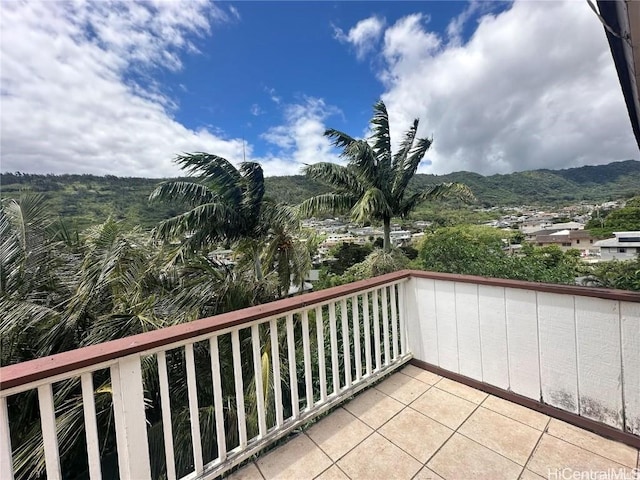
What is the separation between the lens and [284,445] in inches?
73.7

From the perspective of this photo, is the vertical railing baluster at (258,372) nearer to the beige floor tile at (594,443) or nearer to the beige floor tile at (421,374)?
the beige floor tile at (421,374)

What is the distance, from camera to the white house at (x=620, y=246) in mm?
6663

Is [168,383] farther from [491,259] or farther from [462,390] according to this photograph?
[491,259]

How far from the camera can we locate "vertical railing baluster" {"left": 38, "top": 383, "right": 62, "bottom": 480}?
3.59 ft

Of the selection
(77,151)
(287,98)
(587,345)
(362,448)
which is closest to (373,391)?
(362,448)

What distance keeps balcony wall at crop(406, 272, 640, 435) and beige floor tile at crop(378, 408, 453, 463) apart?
2.23 ft

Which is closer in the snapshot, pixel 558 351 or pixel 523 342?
pixel 558 351

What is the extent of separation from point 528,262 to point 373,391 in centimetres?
410

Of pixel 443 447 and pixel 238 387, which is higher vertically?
pixel 238 387

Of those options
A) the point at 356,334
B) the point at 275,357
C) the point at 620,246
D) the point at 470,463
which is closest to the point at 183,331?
the point at 275,357

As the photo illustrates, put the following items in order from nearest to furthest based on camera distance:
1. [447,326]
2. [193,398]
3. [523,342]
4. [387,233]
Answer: [193,398] < [523,342] < [447,326] < [387,233]

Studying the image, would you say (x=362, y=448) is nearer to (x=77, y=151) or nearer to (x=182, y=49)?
(x=182, y=49)

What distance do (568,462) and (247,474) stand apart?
1863mm

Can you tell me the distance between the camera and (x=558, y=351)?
196cm
